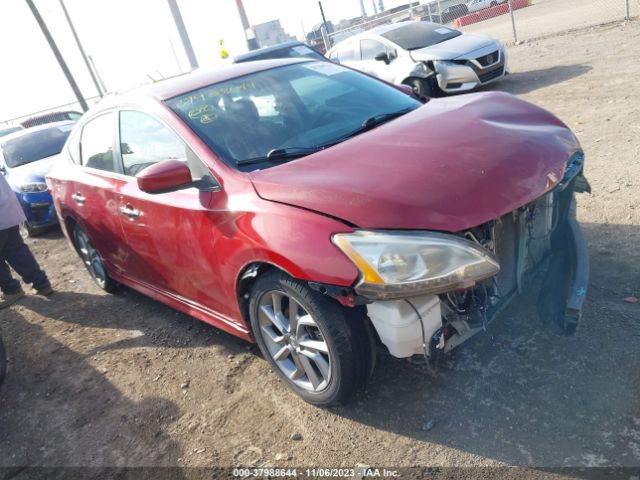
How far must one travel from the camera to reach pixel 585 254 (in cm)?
279

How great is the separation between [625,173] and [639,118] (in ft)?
5.20

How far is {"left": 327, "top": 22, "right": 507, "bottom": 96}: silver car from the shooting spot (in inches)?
346

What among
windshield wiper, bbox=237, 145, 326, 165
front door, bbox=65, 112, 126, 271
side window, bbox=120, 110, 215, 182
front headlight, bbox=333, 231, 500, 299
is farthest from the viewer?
front door, bbox=65, 112, 126, 271

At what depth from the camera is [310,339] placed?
266 cm

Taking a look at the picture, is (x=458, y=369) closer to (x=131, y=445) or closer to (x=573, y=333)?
(x=573, y=333)

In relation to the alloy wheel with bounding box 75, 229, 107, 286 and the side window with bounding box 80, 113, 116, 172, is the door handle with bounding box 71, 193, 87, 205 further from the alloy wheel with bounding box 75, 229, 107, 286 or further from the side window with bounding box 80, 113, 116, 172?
the alloy wheel with bounding box 75, 229, 107, 286

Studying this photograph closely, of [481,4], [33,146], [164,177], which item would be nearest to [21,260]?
[164,177]

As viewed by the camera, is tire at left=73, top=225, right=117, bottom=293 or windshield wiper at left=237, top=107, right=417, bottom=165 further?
tire at left=73, top=225, right=117, bottom=293

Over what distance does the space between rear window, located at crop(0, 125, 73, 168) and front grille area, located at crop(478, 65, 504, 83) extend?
7.17 meters

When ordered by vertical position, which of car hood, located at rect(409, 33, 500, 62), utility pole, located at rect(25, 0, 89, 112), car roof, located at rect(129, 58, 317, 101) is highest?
utility pole, located at rect(25, 0, 89, 112)

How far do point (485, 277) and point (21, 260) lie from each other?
4747 millimetres

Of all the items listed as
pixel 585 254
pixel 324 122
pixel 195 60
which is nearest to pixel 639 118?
pixel 585 254

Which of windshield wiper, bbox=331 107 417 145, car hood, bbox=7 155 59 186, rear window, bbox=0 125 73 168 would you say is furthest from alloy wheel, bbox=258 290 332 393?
rear window, bbox=0 125 73 168

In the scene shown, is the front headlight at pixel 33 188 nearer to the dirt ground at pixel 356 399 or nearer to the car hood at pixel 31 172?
the car hood at pixel 31 172
